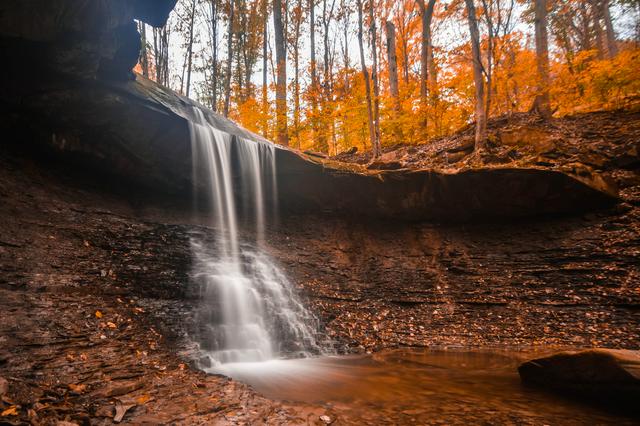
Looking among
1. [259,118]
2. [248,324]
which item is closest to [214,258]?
[248,324]

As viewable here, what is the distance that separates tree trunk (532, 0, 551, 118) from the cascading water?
Result: 10.2 meters

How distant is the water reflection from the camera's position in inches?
110

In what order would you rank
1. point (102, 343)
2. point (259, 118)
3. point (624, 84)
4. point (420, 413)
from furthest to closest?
point (259, 118) → point (624, 84) → point (102, 343) → point (420, 413)

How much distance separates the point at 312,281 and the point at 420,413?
4.71 metres

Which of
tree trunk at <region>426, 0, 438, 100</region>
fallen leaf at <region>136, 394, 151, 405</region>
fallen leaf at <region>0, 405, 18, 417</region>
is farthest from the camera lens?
tree trunk at <region>426, 0, 438, 100</region>

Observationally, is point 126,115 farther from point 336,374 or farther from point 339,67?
point 339,67

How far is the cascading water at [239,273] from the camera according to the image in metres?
5.39

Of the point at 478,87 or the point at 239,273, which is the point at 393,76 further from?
the point at 239,273

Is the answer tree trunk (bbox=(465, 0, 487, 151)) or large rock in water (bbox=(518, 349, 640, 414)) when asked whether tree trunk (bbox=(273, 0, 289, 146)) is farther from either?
large rock in water (bbox=(518, 349, 640, 414))

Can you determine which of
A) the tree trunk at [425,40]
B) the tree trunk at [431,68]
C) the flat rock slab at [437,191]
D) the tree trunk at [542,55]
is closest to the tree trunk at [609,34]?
the tree trunk at [542,55]

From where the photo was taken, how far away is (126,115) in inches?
278

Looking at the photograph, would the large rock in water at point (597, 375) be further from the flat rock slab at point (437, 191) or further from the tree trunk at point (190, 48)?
the tree trunk at point (190, 48)

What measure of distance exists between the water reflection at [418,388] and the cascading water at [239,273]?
57cm

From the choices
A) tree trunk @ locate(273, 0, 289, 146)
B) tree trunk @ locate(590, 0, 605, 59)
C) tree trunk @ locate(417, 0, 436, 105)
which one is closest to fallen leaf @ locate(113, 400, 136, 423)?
tree trunk @ locate(273, 0, 289, 146)
